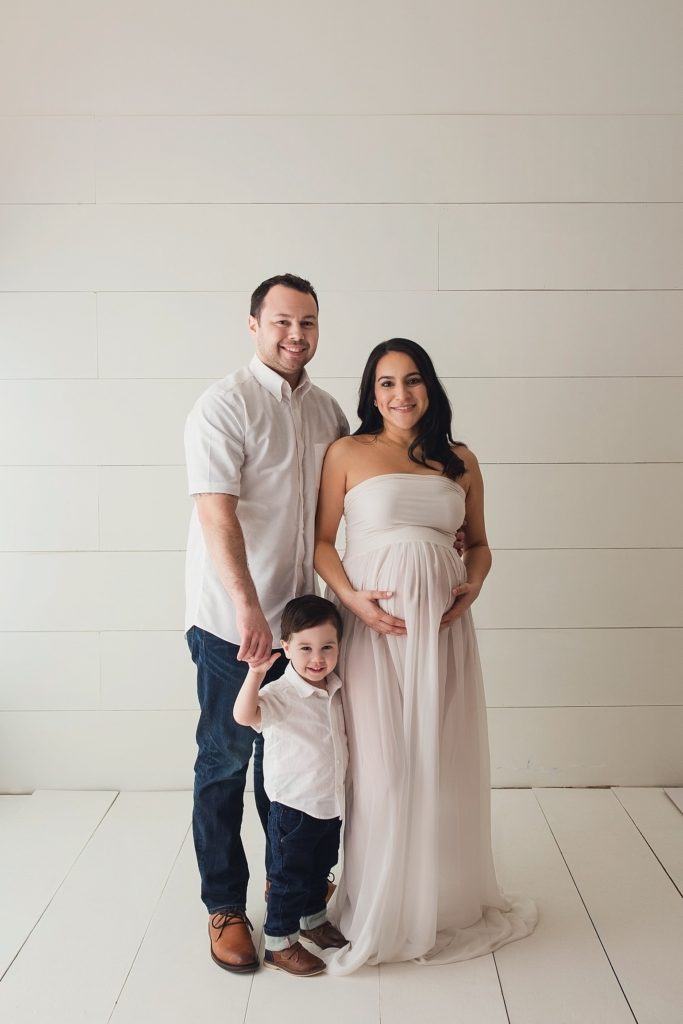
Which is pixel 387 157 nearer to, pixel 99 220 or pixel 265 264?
pixel 265 264

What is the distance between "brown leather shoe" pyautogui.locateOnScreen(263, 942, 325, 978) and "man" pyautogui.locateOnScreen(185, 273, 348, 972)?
58 millimetres

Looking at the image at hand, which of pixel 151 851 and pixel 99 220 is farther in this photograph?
pixel 99 220

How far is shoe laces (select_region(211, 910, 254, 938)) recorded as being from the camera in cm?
222

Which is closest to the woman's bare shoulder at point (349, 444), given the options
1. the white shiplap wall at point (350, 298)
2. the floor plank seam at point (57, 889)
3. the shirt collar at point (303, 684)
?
the shirt collar at point (303, 684)

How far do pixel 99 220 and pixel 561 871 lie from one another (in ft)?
7.86

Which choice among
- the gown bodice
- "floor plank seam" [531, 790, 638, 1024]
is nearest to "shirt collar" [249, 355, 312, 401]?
the gown bodice

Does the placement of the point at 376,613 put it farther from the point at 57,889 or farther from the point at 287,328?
the point at 57,889

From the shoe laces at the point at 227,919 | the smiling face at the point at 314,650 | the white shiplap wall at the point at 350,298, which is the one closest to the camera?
the smiling face at the point at 314,650

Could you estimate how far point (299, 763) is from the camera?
216 cm

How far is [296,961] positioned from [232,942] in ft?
0.52

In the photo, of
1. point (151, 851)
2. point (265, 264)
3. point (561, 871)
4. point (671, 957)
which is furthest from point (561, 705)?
point (265, 264)

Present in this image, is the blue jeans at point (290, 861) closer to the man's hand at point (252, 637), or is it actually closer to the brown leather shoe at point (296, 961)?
the brown leather shoe at point (296, 961)

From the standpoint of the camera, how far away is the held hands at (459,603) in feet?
7.36

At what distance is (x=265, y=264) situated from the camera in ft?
10.0
